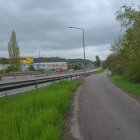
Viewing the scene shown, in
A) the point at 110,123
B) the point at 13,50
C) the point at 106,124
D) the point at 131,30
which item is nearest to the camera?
the point at 106,124

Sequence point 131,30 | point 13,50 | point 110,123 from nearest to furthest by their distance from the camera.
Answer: point 110,123, point 131,30, point 13,50

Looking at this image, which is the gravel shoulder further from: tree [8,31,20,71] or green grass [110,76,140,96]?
tree [8,31,20,71]

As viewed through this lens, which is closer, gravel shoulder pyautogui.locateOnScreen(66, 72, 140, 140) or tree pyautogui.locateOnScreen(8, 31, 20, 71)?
gravel shoulder pyautogui.locateOnScreen(66, 72, 140, 140)

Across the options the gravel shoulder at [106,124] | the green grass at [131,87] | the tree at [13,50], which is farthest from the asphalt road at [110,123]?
the tree at [13,50]

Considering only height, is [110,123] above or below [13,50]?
below

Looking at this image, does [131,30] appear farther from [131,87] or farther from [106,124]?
[106,124]

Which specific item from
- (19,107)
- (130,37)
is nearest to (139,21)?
(130,37)

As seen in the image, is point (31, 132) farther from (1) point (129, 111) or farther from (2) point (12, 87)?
(2) point (12, 87)

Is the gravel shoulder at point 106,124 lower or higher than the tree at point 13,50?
lower

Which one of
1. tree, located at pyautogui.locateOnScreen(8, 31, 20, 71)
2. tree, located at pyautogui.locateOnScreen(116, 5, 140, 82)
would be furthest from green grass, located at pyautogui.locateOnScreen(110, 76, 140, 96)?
tree, located at pyautogui.locateOnScreen(8, 31, 20, 71)

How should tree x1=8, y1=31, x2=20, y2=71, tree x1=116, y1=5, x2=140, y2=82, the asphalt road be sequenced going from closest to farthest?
1. the asphalt road
2. tree x1=116, y1=5, x2=140, y2=82
3. tree x1=8, y1=31, x2=20, y2=71

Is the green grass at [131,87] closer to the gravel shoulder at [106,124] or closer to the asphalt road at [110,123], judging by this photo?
the asphalt road at [110,123]

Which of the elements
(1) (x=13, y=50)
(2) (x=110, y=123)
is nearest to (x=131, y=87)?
(2) (x=110, y=123)

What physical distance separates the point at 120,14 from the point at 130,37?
9.97 ft
